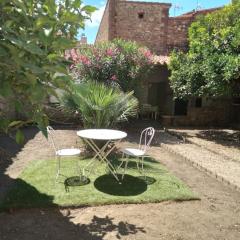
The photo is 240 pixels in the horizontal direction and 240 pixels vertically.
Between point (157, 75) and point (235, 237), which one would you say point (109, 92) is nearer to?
point (235, 237)

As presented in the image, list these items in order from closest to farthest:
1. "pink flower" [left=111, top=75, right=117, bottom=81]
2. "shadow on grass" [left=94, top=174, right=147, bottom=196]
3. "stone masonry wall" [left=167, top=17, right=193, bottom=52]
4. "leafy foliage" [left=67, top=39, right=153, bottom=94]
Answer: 1. "shadow on grass" [left=94, top=174, right=147, bottom=196]
2. "pink flower" [left=111, top=75, right=117, bottom=81]
3. "leafy foliage" [left=67, top=39, right=153, bottom=94]
4. "stone masonry wall" [left=167, top=17, right=193, bottom=52]

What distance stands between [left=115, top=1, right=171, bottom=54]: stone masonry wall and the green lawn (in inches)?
570

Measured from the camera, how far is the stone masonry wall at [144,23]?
21.7m

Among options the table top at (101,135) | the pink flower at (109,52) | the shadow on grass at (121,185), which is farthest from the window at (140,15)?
the shadow on grass at (121,185)

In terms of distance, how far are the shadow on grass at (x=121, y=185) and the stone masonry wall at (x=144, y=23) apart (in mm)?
15104

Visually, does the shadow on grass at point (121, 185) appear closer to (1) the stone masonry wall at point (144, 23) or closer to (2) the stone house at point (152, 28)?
(2) the stone house at point (152, 28)

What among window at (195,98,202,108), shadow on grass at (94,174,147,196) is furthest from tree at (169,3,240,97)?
shadow on grass at (94,174,147,196)

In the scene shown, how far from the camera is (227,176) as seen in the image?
8.50 metres

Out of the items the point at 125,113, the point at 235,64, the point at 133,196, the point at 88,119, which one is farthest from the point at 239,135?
the point at 133,196

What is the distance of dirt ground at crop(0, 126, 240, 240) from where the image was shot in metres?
5.33

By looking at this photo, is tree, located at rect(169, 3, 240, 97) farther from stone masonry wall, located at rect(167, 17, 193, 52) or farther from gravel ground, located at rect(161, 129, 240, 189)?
stone masonry wall, located at rect(167, 17, 193, 52)

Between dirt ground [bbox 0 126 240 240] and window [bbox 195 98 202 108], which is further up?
window [bbox 195 98 202 108]

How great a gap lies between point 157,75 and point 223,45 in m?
5.41

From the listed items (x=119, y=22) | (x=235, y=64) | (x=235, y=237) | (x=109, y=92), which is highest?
(x=119, y=22)
